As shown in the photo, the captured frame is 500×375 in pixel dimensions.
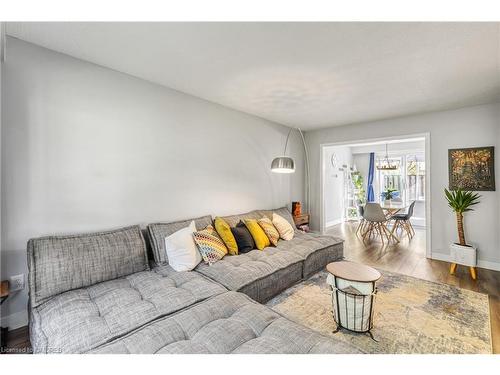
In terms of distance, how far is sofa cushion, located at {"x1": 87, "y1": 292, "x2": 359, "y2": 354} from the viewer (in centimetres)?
115

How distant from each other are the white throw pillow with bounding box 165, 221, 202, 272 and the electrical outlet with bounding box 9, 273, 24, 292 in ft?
3.74

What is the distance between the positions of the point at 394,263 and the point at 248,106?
133 inches

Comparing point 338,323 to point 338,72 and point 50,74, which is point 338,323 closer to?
point 338,72

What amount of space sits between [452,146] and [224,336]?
169 inches

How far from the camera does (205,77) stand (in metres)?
2.50

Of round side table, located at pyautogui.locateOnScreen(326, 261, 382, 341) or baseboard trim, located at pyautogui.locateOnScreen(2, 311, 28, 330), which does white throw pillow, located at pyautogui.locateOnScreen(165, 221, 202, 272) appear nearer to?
baseboard trim, located at pyautogui.locateOnScreen(2, 311, 28, 330)

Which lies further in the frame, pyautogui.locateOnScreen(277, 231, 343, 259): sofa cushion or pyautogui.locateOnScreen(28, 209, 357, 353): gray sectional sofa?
pyautogui.locateOnScreen(277, 231, 343, 259): sofa cushion

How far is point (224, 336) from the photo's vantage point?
1241mm

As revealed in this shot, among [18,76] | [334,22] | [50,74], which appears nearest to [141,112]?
[50,74]

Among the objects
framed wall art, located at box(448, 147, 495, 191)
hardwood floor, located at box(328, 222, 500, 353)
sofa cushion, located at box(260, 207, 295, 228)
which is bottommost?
hardwood floor, located at box(328, 222, 500, 353)

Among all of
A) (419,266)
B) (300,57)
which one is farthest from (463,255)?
(300,57)

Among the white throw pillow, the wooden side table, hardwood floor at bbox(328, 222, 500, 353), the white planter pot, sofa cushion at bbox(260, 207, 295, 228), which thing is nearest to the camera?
the white throw pillow

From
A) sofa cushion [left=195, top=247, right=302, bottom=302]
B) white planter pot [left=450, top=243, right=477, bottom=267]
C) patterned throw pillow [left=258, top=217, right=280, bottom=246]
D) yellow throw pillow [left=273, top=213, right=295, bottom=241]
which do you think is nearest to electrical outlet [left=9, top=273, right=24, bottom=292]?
sofa cushion [left=195, top=247, right=302, bottom=302]
